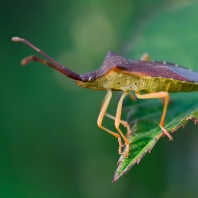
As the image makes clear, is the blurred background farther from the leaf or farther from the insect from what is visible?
the insect

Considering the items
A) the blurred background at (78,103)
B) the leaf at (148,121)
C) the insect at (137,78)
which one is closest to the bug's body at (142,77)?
the insect at (137,78)

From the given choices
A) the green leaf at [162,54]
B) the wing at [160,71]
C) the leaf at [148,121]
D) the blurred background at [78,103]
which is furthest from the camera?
the blurred background at [78,103]

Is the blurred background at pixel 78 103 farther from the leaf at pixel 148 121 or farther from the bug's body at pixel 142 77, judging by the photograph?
the bug's body at pixel 142 77

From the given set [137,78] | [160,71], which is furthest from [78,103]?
[160,71]

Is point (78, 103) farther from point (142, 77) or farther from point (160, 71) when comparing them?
point (160, 71)

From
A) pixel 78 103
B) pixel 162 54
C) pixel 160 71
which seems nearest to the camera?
pixel 160 71
